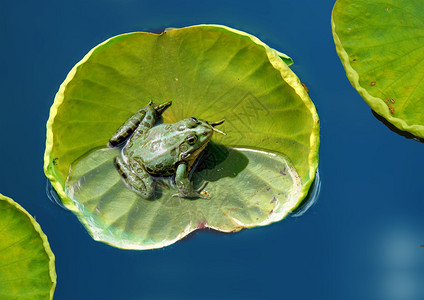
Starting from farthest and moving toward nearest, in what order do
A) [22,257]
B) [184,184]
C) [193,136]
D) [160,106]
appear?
[160,106] → [184,184] → [193,136] → [22,257]

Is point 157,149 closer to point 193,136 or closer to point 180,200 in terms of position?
point 193,136

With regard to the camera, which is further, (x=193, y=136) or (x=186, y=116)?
(x=186, y=116)

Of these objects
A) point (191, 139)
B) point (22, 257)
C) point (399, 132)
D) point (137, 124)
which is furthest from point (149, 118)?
point (399, 132)

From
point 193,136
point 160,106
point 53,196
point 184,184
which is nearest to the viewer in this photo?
point 193,136

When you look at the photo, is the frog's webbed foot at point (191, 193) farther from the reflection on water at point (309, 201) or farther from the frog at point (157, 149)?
the reflection on water at point (309, 201)

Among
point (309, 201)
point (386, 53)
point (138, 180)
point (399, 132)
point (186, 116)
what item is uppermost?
point (386, 53)

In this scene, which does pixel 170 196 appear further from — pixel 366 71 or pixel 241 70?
pixel 366 71
